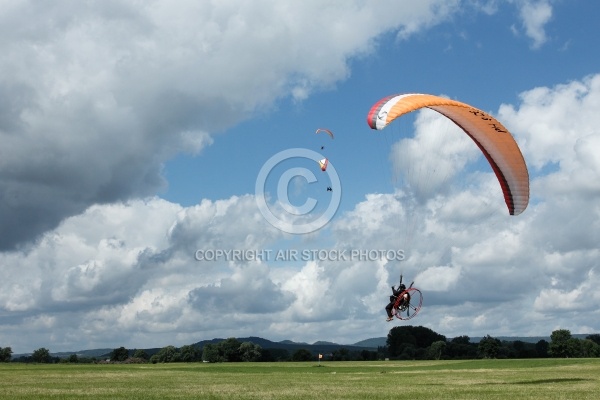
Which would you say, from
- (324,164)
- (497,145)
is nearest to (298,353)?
(324,164)

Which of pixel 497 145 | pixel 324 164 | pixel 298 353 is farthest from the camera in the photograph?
pixel 298 353

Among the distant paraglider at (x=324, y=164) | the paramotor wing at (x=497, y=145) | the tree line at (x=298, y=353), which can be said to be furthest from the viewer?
the tree line at (x=298, y=353)

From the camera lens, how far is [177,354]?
150125 mm

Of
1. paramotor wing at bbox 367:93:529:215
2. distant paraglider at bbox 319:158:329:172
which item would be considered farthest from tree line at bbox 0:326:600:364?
paramotor wing at bbox 367:93:529:215

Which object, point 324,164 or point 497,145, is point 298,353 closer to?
point 324,164

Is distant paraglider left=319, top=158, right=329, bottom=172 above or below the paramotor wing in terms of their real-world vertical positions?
above

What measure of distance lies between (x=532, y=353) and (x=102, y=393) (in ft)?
468

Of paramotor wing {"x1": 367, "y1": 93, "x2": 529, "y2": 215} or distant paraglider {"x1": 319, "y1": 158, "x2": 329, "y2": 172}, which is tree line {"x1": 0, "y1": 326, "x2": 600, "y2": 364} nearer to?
distant paraglider {"x1": 319, "y1": 158, "x2": 329, "y2": 172}

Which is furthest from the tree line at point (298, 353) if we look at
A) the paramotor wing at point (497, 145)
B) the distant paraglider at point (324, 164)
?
the paramotor wing at point (497, 145)

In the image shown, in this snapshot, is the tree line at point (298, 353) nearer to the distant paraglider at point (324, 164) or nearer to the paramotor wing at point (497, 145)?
the distant paraglider at point (324, 164)

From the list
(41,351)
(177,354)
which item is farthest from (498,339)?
(41,351)

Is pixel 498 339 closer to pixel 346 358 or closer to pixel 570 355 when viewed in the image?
pixel 570 355

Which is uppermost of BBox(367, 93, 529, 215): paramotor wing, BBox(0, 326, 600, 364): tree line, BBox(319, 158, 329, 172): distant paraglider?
BBox(319, 158, 329, 172): distant paraglider

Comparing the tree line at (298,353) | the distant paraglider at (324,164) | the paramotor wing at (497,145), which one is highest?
the distant paraglider at (324,164)
